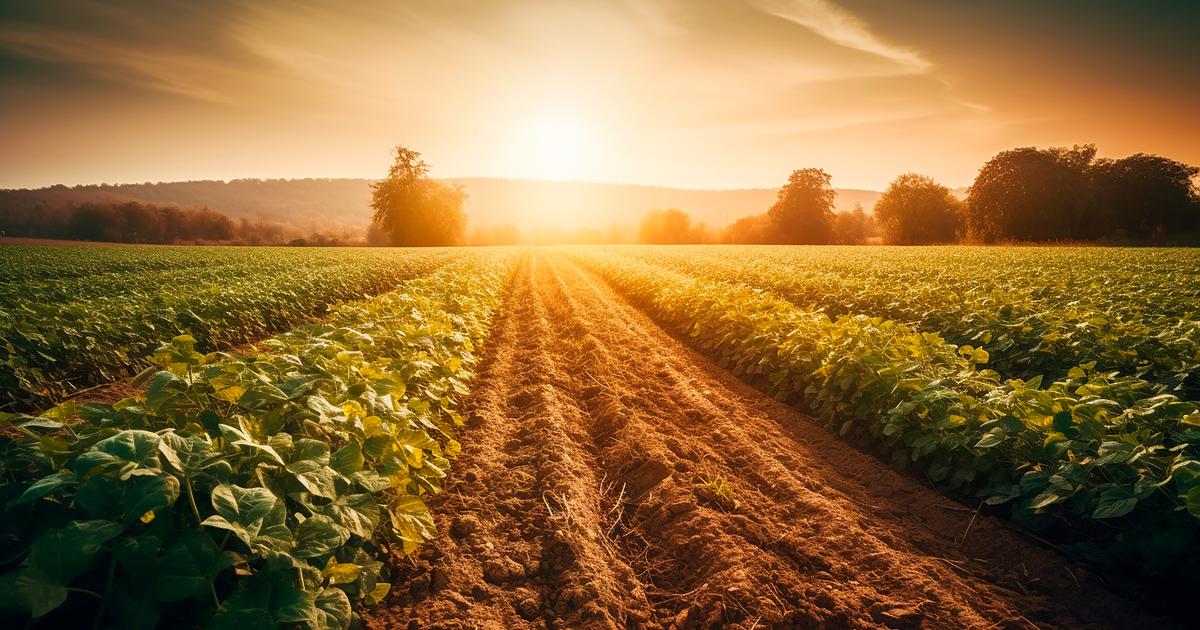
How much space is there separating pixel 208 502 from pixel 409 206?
74.3 meters

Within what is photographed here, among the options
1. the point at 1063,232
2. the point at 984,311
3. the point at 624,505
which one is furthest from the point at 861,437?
the point at 1063,232

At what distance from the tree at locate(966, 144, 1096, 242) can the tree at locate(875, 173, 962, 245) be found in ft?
20.5

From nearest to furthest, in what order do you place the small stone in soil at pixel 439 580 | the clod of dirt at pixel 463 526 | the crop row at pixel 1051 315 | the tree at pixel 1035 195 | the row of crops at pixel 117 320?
the small stone in soil at pixel 439 580
the clod of dirt at pixel 463 526
the crop row at pixel 1051 315
the row of crops at pixel 117 320
the tree at pixel 1035 195

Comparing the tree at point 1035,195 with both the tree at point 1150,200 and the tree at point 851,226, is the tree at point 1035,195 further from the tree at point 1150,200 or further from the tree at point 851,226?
the tree at point 851,226

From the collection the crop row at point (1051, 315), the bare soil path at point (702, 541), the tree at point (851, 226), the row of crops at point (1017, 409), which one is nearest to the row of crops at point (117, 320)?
the bare soil path at point (702, 541)

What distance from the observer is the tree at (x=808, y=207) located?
70.5m

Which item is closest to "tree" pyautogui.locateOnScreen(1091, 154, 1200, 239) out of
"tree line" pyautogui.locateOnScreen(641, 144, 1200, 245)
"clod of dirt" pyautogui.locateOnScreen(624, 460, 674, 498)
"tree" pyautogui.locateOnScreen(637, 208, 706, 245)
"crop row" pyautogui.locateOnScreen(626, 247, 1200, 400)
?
"tree line" pyautogui.locateOnScreen(641, 144, 1200, 245)

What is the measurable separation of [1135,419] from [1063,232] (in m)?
67.7

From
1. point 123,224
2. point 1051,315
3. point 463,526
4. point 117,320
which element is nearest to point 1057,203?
point 1051,315

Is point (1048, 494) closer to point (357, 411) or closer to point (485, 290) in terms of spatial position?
point (357, 411)

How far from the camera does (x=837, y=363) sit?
6109 mm

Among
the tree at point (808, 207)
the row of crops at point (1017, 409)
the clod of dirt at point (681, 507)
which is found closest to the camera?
the row of crops at point (1017, 409)

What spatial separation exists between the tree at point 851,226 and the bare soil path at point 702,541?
251ft

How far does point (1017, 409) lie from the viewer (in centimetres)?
394
